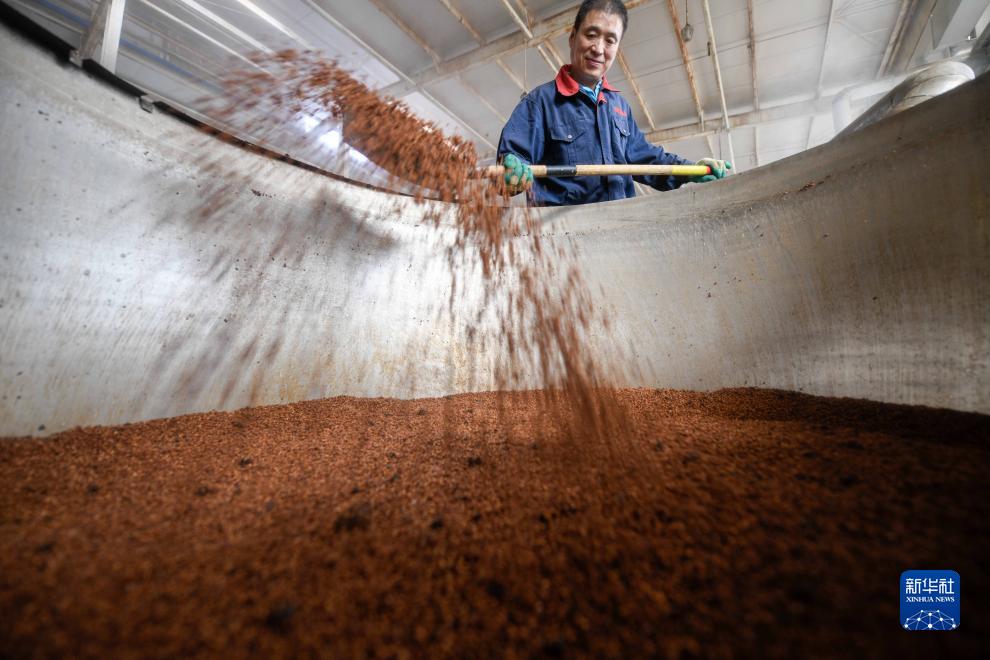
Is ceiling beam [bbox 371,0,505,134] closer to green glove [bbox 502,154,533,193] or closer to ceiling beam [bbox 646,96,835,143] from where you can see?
ceiling beam [bbox 646,96,835,143]

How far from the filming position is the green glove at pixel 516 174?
1.58 metres

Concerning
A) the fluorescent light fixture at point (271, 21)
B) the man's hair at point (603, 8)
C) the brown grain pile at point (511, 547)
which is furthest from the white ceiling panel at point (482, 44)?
the brown grain pile at point (511, 547)

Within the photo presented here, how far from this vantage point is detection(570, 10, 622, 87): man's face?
195 cm

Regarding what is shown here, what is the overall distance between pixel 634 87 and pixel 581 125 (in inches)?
139

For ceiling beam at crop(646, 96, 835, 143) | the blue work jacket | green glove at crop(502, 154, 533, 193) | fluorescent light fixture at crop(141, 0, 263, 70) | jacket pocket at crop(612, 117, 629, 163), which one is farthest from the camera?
ceiling beam at crop(646, 96, 835, 143)

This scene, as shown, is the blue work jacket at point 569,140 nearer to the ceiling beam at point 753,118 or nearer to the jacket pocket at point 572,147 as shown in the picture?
the jacket pocket at point 572,147

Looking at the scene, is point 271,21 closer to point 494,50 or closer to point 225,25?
point 225,25

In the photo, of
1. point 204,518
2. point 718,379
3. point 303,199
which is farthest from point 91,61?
point 718,379

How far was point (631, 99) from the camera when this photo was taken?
4.89 m

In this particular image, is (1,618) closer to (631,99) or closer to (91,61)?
(91,61)

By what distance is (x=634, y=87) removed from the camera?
466 centimetres

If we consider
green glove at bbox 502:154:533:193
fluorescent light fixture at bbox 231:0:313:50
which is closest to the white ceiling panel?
fluorescent light fixture at bbox 231:0:313:50

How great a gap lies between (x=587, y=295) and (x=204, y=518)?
1404mm

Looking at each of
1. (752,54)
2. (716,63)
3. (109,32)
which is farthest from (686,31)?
(109,32)
